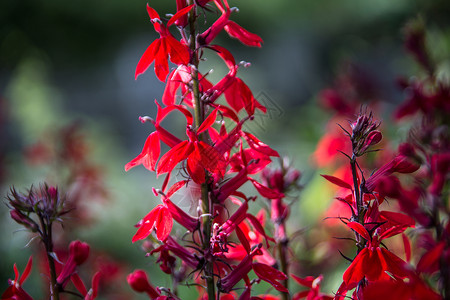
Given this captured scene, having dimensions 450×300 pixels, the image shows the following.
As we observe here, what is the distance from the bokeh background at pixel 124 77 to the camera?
1338 millimetres

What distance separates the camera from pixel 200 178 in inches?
15.9

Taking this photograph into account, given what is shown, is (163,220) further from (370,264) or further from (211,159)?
(370,264)

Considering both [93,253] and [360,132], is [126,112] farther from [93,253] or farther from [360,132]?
[360,132]

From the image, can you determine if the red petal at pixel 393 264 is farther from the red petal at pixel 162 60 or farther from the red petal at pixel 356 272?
the red petal at pixel 162 60

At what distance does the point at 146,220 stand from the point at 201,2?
220mm

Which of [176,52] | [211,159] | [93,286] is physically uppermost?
[176,52]

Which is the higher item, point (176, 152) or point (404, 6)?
point (404, 6)

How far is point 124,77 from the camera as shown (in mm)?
6969

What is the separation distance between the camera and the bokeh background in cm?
134

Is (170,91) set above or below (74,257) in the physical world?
above

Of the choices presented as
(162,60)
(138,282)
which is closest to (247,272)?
(138,282)

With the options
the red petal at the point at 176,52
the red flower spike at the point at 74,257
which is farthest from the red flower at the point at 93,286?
the red petal at the point at 176,52

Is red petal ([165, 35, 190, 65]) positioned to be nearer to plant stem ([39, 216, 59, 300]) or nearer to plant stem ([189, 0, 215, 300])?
plant stem ([189, 0, 215, 300])

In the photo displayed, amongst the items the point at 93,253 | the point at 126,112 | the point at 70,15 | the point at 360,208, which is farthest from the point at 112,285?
the point at 70,15
